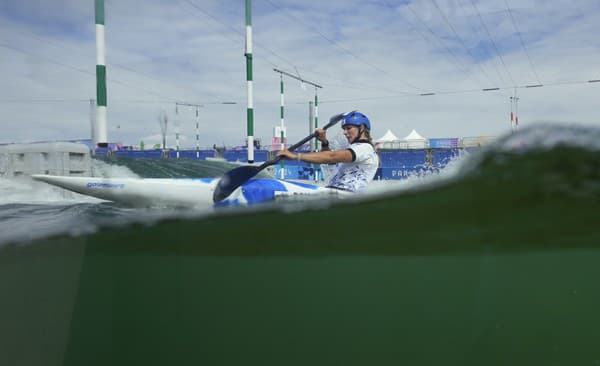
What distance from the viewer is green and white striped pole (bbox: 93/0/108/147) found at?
16.0 ft

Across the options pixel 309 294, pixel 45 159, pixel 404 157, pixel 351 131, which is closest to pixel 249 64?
pixel 404 157

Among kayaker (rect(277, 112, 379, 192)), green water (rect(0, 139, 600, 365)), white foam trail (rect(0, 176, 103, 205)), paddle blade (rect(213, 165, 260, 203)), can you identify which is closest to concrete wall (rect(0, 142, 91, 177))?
white foam trail (rect(0, 176, 103, 205))

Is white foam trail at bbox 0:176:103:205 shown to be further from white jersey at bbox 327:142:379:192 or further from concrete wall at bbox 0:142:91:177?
white jersey at bbox 327:142:379:192

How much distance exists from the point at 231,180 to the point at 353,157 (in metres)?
0.87

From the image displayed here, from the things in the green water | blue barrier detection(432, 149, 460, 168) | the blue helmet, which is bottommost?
the green water

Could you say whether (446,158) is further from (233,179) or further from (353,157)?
(233,179)

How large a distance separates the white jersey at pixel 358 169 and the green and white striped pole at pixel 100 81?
352 centimetres

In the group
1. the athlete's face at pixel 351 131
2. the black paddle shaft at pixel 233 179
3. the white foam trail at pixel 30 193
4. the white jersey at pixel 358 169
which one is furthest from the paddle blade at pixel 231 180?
the white foam trail at pixel 30 193

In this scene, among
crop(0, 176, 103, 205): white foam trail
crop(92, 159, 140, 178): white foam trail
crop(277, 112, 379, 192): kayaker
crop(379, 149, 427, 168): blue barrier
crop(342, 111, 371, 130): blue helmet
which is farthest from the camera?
crop(379, 149, 427, 168): blue barrier

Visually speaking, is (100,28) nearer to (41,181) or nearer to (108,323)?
(41,181)

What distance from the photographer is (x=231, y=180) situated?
110 inches

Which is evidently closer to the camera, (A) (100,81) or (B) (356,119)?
(B) (356,119)

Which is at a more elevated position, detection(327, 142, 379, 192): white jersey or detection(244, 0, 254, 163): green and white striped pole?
detection(244, 0, 254, 163): green and white striped pole

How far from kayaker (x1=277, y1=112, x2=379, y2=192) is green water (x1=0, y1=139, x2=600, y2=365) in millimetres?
1161
